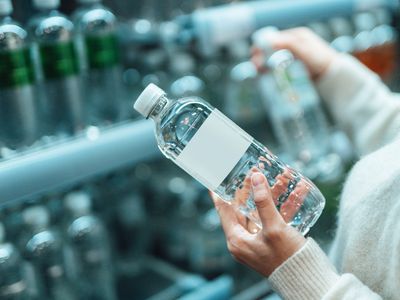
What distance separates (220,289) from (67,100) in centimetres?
58

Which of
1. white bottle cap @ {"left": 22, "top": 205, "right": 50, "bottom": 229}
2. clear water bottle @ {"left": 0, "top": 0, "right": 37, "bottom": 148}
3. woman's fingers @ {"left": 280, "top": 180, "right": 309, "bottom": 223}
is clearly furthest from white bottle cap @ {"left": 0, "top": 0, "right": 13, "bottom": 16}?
woman's fingers @ {"left": 280, "top": 180, "right": 309, "bottom": 223}

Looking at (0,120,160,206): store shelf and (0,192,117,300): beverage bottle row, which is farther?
(0,192,117,300): beverage bottle row

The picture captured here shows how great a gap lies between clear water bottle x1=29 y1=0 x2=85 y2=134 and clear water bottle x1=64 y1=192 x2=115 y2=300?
7.9 inches

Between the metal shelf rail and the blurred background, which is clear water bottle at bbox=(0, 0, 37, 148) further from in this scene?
the metal shelf rail

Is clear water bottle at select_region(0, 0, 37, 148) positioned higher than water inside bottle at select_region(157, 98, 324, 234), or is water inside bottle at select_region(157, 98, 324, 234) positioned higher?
clear water bottle at select_region(0, 0, 37, 148)

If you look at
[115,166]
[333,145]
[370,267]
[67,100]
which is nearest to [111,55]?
[67,100]

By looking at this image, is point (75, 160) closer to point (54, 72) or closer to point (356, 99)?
point (54, 72)

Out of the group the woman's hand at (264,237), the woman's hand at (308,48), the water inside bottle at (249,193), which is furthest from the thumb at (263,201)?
the woman's hand at (308,48)

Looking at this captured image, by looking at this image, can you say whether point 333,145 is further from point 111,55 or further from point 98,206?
point 111,55

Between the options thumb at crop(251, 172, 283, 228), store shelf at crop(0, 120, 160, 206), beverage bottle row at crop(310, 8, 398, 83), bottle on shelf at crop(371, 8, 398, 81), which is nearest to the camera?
thumb at crop(251, 172, 283, 228)

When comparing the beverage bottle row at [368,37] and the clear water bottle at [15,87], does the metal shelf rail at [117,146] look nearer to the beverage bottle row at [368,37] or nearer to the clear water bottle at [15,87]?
the clear water bottle at [15,87]

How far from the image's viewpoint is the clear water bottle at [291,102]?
1.44 metres

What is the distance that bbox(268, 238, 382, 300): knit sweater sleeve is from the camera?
2.76 feet

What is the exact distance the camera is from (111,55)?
119cm
